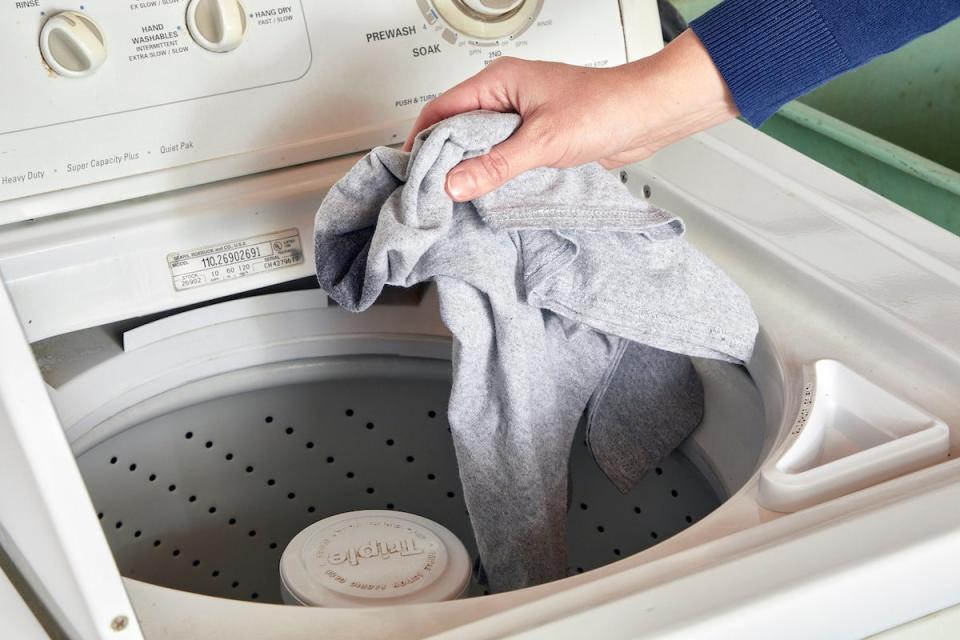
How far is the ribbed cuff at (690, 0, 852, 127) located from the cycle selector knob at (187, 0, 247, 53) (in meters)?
0.36

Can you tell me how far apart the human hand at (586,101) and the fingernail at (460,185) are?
29 millimetres

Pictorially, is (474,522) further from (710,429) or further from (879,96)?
(879,96)

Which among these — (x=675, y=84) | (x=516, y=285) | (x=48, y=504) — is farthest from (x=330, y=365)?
(x=48, y=504)

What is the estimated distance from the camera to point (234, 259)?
32.5 inches

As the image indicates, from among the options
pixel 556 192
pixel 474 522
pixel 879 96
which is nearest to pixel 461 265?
pixel 556 192

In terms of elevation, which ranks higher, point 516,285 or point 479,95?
point 479,95

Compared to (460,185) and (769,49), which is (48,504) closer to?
(460,185)

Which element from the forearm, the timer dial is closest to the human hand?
the forearm

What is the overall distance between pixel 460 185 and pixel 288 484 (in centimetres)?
45

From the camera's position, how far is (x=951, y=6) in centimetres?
69

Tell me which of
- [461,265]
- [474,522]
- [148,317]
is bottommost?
[474,522]

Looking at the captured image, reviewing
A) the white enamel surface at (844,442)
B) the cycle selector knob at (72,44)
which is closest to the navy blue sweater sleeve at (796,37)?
the white enamel surface at (844,442)

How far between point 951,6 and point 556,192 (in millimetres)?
307

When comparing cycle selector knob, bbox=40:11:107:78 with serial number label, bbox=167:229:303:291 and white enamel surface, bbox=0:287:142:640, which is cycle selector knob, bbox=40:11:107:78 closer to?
serial number label, bbox=167:229:303:291
